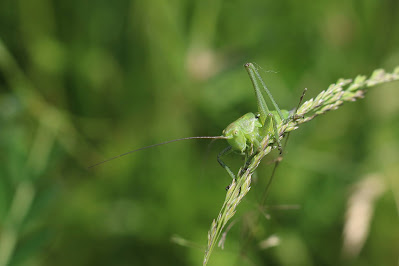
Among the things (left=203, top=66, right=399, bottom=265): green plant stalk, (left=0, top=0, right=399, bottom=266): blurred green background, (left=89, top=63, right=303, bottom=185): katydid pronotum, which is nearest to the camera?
(left=203, top=66, right=399, bottom=265): green plant stalk

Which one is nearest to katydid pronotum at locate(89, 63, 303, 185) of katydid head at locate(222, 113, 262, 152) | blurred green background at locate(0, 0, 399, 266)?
katydid head at locate(222, 113, 262, 152)

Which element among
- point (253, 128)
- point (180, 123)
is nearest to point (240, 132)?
point (253, 128)

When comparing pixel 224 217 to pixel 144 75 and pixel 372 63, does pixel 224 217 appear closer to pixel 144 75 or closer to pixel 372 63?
pixel 144 75

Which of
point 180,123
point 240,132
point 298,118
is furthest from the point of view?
point 180,123

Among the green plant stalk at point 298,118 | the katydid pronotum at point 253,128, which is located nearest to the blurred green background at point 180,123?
the katydid pronotum at point 253,128

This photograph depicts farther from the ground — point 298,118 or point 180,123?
point 180,123

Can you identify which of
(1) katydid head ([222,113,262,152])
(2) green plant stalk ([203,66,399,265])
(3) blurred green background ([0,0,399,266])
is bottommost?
(2) green plant stalk ([203,66,399,265])

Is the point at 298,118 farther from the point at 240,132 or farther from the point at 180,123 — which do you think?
the point at 180,123

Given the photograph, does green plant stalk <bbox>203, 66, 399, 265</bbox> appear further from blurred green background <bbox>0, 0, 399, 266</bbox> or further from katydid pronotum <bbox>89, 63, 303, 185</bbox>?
blurred green background <bbox>0, 0, 399, 266</bbox>
